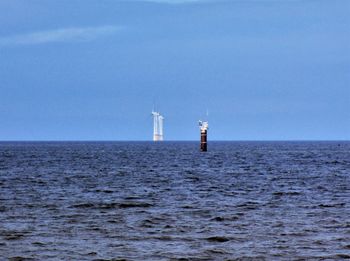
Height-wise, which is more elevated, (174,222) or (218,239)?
(174,222)

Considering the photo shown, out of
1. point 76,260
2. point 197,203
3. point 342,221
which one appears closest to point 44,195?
point 197,203

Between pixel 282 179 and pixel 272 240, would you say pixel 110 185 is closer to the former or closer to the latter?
pixel 282 179

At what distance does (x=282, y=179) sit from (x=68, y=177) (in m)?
20.5

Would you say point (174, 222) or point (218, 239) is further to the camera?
point (174, 222)

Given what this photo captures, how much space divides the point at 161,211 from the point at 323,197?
13513mm

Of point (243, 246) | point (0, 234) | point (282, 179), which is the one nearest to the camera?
point (243, 246)

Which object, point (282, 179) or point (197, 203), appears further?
point (282, 179)

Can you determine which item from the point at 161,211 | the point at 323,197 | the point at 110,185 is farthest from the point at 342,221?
the point at 110,185

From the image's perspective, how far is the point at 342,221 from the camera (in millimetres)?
35406

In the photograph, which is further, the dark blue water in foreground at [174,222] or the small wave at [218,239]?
the small wave at [218,239]

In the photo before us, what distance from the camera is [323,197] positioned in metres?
49.1

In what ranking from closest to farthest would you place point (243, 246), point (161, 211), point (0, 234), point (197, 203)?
1. point (243, 246)
2. point (0, 234)
3. point (161, 211)
4. point (197, 203)

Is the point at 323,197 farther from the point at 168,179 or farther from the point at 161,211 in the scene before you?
the point at 168,179

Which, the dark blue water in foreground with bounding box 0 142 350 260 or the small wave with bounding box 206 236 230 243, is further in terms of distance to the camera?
the small wave with bounding box 206 236 230 243
